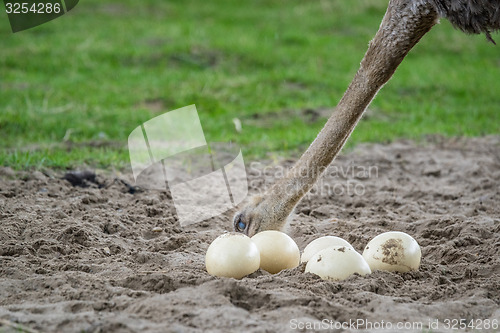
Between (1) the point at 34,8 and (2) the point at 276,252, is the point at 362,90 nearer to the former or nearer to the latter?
(2) the point at 276,252

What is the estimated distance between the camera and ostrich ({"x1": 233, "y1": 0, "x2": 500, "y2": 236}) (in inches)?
205

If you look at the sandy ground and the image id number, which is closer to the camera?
the sandy ground

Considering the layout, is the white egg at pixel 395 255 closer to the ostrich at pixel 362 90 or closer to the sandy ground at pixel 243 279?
the sandy ground at pixel 243 279

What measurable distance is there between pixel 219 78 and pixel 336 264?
25.4 ft

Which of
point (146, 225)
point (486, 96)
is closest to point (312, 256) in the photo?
point (146, 225)

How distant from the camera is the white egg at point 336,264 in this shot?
4.44 metres

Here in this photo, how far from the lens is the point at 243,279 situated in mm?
4445

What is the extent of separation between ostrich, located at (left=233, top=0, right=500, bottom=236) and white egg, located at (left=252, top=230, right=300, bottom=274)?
413 millimetres

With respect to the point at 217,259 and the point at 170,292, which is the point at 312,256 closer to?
the point at 217,259

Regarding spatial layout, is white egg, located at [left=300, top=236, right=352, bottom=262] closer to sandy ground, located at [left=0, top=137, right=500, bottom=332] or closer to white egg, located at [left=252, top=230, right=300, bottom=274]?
white egg, located at [left=252, top=230, right=300, bottom=274]

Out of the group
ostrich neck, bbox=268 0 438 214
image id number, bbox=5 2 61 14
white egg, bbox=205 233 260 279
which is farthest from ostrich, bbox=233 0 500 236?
image id number, bbox=5 2 61 14

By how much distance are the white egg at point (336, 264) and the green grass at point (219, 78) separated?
3722mm

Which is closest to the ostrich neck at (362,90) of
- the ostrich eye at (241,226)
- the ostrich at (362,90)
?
the ostrich at (362,90)
